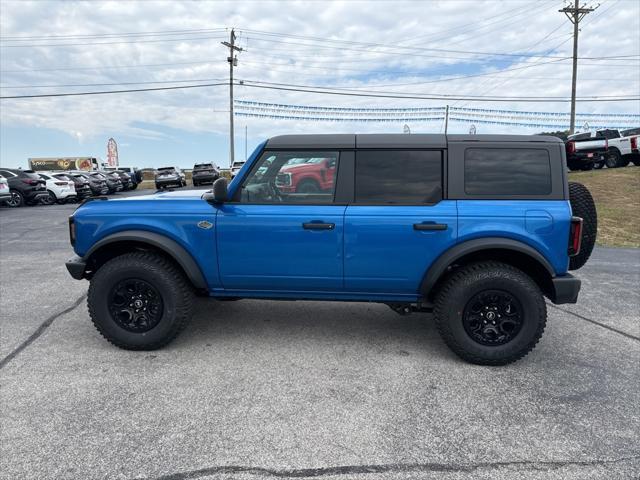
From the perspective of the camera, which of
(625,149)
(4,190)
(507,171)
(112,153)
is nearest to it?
(507,171)

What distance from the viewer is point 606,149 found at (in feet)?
71.3

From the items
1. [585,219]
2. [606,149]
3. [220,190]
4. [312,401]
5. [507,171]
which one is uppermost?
[606,149]

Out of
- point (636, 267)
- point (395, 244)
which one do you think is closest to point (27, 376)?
point (395, 244)

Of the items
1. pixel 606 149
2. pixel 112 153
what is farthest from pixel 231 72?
pixel 606 149

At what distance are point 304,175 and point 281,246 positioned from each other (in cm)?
65

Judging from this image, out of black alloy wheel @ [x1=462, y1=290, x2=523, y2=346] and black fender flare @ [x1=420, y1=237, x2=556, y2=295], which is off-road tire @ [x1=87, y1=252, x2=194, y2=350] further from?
black alloy wheel @ [x1=462, y1=290, x2=523, y2=346]

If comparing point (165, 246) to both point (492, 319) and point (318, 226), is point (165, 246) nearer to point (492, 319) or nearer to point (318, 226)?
point (318, 226)

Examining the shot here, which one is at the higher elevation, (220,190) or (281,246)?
(220,190)

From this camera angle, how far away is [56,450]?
2434 mm

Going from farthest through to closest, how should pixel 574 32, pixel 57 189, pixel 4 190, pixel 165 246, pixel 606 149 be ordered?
1. pixel 574 32
2. pixel 606 149
3. pixel 57 189
4. pixel 4 190
5. pixel 165 246

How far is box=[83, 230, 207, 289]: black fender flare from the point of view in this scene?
11.9ft

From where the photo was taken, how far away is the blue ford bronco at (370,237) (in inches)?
135

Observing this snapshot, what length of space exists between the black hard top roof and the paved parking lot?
5.81 feet

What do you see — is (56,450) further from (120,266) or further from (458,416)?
(458,416)
